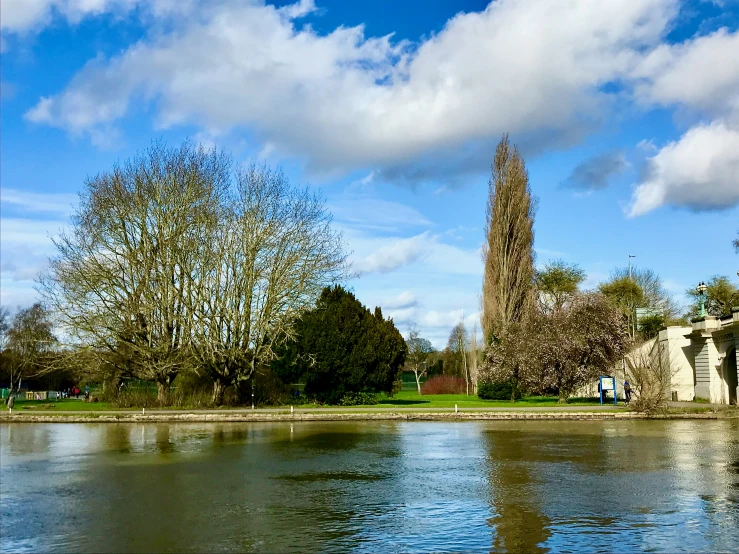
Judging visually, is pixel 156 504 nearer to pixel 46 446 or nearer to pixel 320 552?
pixel 320 552

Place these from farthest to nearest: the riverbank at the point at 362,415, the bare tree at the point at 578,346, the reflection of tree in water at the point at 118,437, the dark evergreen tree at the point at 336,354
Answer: the bare tree at the point at 578,346
the dark evergreen tree at the point at 336,354
the riverbank at the point at 362,415
the reflection of tree in water at the point at 118,437

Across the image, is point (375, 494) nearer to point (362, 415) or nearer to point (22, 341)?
point (362, 415)

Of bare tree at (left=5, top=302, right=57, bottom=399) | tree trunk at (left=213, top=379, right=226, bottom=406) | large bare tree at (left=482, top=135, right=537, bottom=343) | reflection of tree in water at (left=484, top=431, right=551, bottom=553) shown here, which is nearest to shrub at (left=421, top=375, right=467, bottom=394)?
large bare tree at (left=482, top=135, right=537, bottom=343)

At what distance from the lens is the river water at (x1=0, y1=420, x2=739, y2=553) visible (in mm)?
10773

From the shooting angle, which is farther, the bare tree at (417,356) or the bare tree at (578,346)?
the bare tree at (417,356)

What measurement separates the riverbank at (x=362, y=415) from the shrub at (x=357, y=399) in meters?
5.92

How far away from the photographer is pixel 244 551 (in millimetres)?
10180

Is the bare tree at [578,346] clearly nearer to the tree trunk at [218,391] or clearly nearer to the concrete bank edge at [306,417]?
the concrete bank edge at [306,417]

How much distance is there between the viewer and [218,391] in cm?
4291

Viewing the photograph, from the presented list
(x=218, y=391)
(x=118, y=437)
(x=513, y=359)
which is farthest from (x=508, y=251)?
(x=118, y=437)

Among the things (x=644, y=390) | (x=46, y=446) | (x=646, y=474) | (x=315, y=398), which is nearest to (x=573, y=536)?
(x=646, y=474)

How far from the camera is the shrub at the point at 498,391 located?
49.9 m

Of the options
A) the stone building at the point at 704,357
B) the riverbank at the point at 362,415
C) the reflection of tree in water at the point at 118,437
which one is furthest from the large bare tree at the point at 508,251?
the reflection of tree in water at the point at 118,437

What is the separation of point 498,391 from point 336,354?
46.3ft
